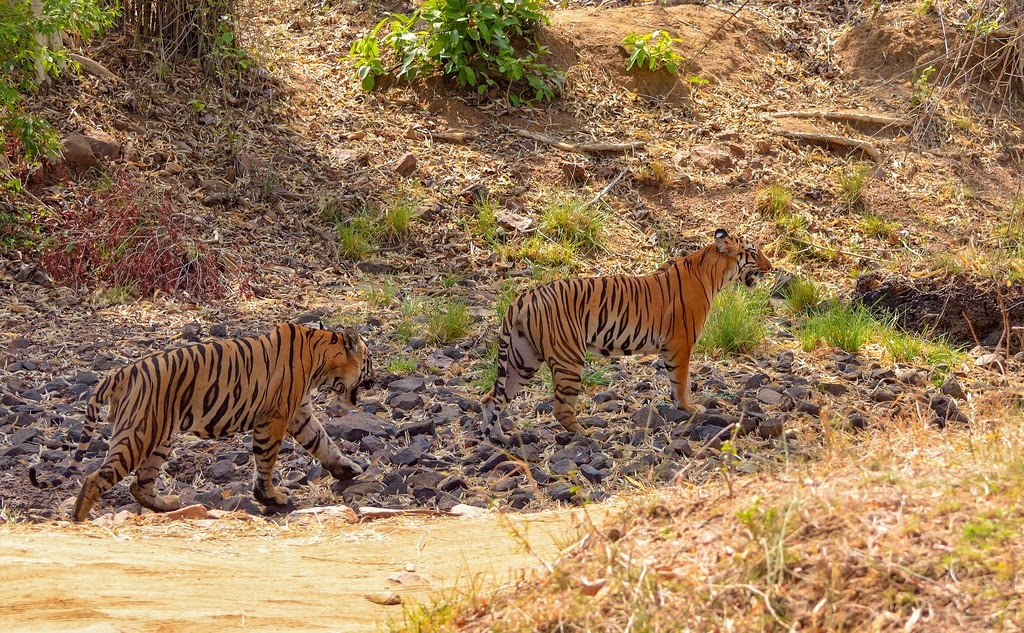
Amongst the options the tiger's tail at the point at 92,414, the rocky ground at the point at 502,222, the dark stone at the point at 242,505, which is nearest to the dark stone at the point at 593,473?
the rocky ground at the point at 502,222

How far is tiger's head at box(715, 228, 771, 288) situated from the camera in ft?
25.4

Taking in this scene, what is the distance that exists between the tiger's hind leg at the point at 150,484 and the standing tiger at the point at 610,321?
6.71ft

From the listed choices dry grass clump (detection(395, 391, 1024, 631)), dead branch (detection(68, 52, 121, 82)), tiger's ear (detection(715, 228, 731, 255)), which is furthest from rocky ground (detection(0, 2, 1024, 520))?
dry grass clump (detection(395, 391, 1024, 631))

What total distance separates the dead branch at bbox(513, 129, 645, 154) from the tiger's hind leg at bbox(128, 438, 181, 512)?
708cm

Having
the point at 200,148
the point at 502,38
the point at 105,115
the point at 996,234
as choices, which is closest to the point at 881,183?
the point at 996,234

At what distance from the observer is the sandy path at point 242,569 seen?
374cm

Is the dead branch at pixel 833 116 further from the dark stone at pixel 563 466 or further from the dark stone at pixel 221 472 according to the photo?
the dark stone at pixel 221 472

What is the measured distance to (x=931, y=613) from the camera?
2877 mm

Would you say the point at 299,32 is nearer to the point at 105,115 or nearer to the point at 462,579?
the point at 105,115

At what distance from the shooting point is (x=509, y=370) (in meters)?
7.04

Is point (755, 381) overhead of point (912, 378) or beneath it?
beneath

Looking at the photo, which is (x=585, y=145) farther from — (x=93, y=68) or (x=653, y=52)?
(x=93, y=68)

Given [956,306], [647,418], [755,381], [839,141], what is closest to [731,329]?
[755,381]

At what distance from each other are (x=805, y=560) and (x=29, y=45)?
8100mm
